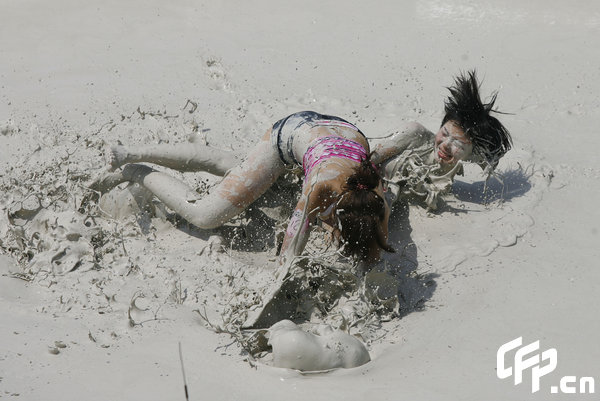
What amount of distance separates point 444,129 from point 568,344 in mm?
1844

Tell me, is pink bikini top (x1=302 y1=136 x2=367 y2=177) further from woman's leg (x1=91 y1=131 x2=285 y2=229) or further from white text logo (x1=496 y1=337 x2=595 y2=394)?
white text logo (x1=496 y1=337 x2=595 y2=394)

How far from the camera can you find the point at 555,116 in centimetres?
649

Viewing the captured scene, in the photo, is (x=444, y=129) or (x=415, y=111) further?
(x=415, y=111)

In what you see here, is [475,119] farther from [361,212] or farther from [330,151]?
[361,212]

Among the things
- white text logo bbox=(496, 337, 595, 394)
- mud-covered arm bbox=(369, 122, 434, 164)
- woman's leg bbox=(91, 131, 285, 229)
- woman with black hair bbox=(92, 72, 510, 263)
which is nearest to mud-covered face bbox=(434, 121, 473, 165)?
woman with black hair bbox=(92, 72, 510, 263)

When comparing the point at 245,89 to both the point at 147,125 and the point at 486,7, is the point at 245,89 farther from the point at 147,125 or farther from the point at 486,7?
the point at 486,7

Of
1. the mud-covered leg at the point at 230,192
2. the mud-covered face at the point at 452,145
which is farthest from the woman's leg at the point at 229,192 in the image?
the mud-covered face at the point at 452,145

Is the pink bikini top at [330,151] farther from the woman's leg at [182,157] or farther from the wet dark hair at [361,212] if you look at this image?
the woman's leg at [182,157]

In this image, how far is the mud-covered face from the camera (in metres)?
5.10

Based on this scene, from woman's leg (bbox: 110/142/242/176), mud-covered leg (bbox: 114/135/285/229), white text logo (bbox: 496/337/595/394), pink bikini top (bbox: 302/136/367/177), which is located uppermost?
pink bikini top (bbox: 302/136/367/177)

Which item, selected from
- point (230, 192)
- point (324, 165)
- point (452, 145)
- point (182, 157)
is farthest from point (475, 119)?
point (182, 157)

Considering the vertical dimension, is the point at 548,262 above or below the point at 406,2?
below

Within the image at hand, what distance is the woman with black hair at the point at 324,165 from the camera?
170 inches

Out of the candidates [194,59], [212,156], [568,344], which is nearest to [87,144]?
[212,156]
